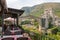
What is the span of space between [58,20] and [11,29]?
200 ft

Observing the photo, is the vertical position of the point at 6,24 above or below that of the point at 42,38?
above

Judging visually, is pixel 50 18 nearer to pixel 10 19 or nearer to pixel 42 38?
pixel 42 38

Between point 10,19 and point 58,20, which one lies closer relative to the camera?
point 10,19

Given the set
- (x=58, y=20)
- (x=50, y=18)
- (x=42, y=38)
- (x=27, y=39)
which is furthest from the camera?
(x=58, y=20)

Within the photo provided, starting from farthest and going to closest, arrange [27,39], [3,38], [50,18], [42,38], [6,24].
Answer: [50,18], [42,38], [6,24], [27,39], [3,38]

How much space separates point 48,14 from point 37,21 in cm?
1325

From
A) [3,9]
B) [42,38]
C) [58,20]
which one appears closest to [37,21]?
[58,20]

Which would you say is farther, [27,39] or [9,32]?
[9,32]

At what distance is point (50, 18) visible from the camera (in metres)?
61.8

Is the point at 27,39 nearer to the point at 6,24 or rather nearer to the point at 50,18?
the point at 6,24

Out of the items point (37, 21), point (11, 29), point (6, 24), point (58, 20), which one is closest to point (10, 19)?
point (11, 29)

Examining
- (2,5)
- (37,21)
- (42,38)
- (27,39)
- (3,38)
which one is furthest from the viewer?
(37,21)

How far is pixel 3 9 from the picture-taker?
407 centimetres

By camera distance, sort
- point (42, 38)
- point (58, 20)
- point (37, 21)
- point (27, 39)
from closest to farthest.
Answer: point (27, 39) < point (42, 38) < point (37, 21) < point (58, 20)
